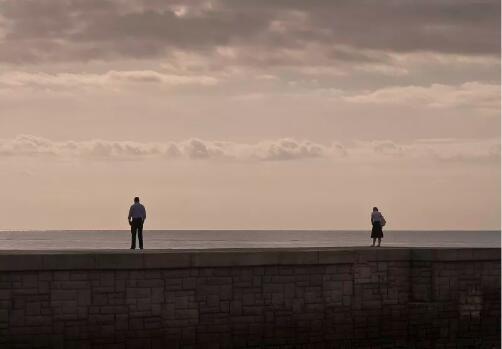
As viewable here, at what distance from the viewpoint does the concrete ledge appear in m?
22.4

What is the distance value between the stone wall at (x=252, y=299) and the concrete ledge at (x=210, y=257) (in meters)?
0.02

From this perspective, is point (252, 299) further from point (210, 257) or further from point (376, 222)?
point (376, 222)

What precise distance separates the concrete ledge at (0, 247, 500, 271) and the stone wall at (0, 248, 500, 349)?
0.08 ft

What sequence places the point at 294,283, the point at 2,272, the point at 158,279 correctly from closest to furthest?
the point at 2,272, the point at 158,279, the point at 294,283

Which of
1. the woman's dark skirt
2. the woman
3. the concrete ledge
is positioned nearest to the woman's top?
the woman

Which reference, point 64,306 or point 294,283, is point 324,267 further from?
point 64,306

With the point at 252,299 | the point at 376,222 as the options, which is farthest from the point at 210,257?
the point at 376,222

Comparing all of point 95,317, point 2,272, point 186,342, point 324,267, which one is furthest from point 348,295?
point 2,272

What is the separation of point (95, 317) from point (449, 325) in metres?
9.20

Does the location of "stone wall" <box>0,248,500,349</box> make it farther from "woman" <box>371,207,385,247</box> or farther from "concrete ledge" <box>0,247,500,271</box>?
"woman" <box>371,207,385,247</box>

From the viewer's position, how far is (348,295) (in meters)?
26.2

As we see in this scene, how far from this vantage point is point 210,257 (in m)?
24.1

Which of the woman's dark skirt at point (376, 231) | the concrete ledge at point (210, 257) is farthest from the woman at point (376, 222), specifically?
the concrete ledge at point (210, 257)

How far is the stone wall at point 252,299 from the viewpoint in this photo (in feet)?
73.6
